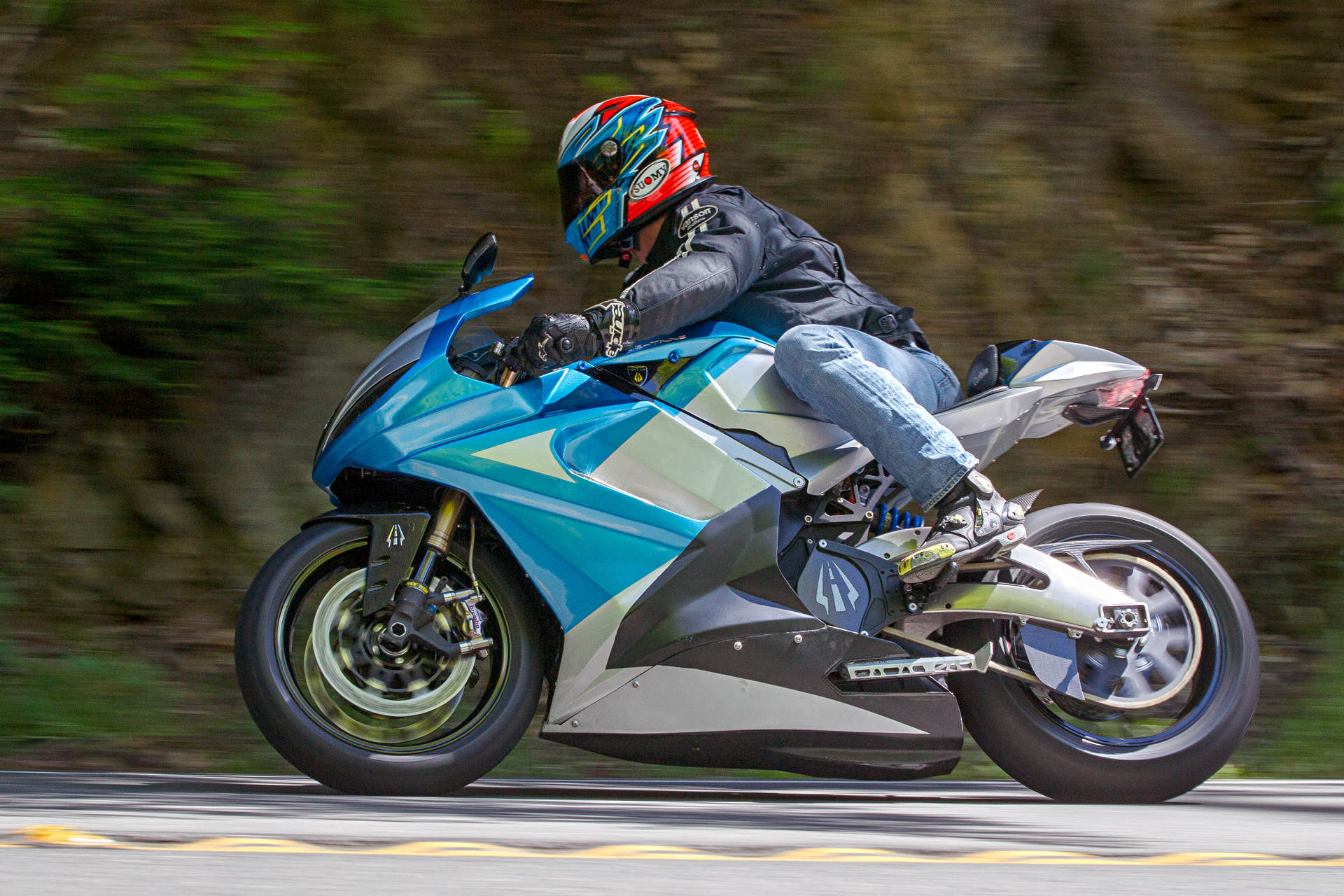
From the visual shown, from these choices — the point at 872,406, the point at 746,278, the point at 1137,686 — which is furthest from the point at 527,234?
the point at 1137,686

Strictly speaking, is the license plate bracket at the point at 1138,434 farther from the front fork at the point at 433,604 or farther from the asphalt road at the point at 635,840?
the front fork at the point at 433,604

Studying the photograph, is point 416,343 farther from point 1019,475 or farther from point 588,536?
point 1019,475

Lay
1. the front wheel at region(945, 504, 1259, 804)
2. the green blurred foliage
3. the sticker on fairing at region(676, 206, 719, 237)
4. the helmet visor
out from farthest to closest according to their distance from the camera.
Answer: the green blurred foliage < the helmet visor < the sticker on fairing at region(676, 206, 719, 237) < the front wheel at region(945, 504, 1259, 804)

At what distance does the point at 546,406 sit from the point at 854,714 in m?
1.09

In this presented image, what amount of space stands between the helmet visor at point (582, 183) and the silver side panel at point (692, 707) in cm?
133

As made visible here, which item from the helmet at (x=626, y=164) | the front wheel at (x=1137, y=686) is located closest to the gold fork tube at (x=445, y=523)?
the helmet at (x=626, y=164)

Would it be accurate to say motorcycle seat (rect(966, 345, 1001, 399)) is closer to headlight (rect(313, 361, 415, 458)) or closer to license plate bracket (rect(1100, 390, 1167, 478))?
license plate bracket (rect(1100, 390, 1167, 478))

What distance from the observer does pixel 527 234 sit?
509cm

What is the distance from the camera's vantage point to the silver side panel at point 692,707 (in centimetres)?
313

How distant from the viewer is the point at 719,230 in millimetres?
3334

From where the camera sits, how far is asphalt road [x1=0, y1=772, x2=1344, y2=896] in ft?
7.02

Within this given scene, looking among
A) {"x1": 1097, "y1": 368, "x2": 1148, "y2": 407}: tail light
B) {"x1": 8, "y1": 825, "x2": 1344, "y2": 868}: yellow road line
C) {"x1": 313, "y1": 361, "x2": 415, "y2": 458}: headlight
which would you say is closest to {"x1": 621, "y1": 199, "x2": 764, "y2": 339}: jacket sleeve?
{"x1": 313, "y1": 361, "x2": 415, "y2": 458}: headlight

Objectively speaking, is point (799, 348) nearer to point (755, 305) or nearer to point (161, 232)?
point (755, 305)

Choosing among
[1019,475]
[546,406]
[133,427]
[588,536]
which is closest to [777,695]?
[588,536]
